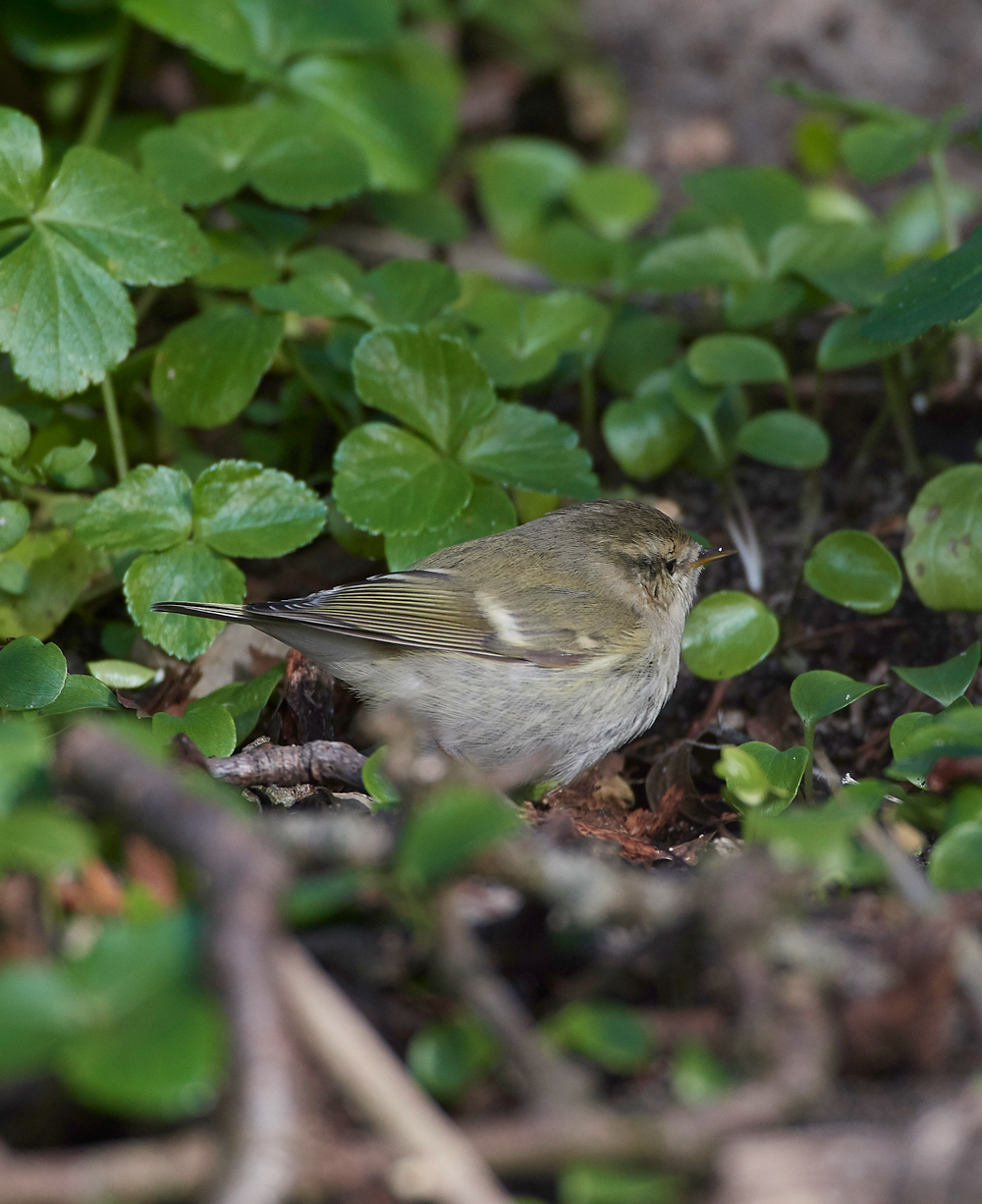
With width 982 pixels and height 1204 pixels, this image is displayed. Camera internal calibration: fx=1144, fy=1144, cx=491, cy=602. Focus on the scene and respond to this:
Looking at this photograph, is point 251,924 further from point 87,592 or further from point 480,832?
point 87,592

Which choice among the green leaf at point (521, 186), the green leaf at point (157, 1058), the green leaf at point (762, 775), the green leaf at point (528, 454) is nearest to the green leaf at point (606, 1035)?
the green leaf at point (157, 1058)

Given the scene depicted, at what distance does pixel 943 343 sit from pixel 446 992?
8.38ft

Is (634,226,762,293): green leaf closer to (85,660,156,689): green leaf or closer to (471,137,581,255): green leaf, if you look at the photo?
(471,137,581,255): green leaf

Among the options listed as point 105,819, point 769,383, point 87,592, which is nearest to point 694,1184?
point 105,819

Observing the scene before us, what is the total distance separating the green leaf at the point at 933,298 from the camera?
2.43 m

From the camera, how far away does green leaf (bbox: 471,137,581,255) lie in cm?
463

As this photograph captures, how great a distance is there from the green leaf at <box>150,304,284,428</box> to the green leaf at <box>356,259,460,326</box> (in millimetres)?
269

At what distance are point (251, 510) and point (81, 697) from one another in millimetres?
604

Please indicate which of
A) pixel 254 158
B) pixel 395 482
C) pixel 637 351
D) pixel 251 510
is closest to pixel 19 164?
pixel 254 158

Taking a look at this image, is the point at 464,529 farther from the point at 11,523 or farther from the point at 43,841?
the point at 43,841

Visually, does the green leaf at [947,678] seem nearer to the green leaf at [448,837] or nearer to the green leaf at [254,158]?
the green leaf at [448,837]

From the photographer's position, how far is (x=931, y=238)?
402cm

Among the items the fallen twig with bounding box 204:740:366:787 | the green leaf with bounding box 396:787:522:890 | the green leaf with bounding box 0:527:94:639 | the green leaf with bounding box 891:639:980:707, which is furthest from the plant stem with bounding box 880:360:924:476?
the green leaf with bounding box 396:787:522:890

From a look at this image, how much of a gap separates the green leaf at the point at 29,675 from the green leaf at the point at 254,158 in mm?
1401
